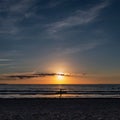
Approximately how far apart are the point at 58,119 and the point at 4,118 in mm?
3505

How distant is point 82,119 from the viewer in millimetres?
18359

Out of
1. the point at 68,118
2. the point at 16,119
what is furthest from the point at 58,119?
the point at 16,119

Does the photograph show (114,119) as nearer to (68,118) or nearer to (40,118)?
(68,118)

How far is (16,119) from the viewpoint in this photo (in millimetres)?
18391

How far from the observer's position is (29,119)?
1853cm

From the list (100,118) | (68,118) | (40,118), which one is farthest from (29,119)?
(100,118)

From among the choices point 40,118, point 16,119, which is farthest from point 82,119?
point 16,119

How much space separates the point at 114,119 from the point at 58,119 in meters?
3.56

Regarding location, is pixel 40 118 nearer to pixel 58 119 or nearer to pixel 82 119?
pixel 58 119

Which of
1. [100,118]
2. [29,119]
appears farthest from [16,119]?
[100,118]

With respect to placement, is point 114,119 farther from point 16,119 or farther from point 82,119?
point 16,119

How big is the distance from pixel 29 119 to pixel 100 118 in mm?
4589

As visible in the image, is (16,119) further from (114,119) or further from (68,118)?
(114,119)

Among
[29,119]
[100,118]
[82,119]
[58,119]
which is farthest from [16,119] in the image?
[100,118]
